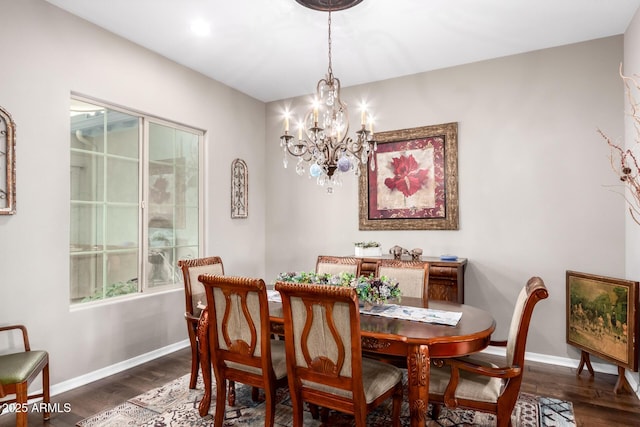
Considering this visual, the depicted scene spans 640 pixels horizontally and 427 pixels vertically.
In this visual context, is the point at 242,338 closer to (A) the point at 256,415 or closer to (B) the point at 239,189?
(A) the point at 256,415

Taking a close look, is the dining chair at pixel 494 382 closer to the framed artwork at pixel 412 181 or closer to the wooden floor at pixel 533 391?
the wooden floor at pixel 533 391

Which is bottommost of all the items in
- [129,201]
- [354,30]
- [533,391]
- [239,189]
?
[533,391]

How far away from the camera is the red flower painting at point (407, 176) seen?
13.6ft

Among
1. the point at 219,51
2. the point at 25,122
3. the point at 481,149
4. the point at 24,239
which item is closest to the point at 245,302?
the point at 24,239

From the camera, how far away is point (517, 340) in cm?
196

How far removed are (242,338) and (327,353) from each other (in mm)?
590

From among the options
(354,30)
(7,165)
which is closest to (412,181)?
(354,30)

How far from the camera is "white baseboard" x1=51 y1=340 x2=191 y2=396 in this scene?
2.94 meters

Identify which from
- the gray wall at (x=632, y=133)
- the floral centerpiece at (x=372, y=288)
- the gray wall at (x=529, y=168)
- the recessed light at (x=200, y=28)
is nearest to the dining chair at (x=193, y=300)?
the floral centerpiece at (x=372, y=288)

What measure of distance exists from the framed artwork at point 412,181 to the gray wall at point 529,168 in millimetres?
103

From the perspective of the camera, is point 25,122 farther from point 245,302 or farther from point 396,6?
point 396,6

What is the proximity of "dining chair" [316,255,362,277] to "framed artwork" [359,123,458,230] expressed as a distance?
1.13 metres

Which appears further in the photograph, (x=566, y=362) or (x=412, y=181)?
(x=412, y=181)

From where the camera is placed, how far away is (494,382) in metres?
2.03
